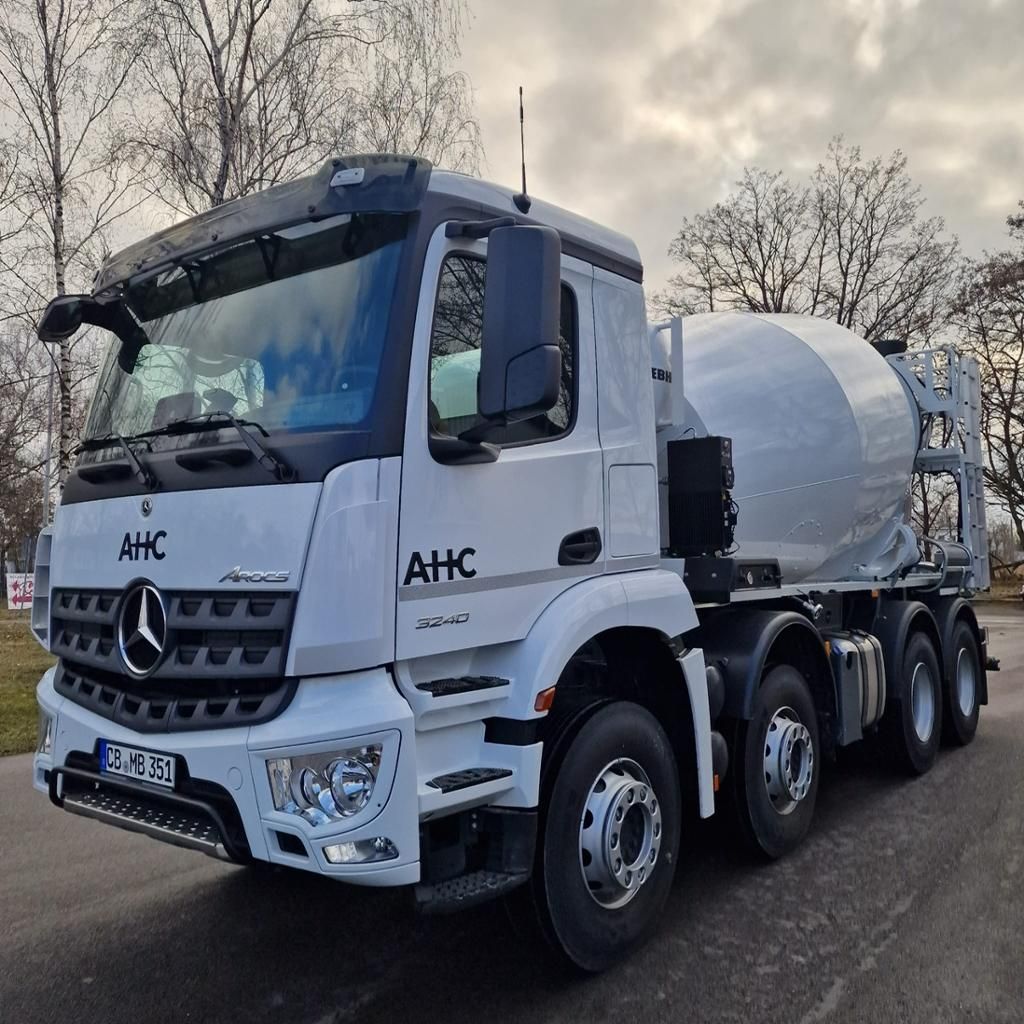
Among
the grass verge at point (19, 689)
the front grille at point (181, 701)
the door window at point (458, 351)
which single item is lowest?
the grass verge at point (19, 689)

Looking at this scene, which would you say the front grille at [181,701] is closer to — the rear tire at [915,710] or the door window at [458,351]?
the door window at [458,351]

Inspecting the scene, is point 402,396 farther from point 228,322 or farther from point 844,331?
point 844,331

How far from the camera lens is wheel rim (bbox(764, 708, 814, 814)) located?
482 cm

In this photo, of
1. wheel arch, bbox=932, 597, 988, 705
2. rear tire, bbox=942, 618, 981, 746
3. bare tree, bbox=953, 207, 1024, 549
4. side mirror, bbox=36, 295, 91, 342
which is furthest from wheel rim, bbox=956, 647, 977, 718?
bare tree, bbox=953, 207, 1024, 549

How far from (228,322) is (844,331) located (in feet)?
16.1

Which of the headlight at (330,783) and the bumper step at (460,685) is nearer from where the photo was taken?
the headlight at (330,783)

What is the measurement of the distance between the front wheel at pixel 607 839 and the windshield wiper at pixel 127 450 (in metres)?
1.80

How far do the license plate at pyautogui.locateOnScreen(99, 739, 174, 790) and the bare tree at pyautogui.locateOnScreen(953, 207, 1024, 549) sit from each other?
29.8m

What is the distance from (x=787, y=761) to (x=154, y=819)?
10.3ft

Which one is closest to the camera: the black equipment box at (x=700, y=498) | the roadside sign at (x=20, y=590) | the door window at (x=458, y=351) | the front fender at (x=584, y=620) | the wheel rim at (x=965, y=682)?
the door window at (x=458, y=351)

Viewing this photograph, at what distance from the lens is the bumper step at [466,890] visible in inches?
118

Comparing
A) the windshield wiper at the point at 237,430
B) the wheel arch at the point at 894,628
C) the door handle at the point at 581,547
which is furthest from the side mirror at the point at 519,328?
the wheel arch at the point at 894,628

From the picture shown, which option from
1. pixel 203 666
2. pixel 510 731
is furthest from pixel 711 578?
pixel 203 666

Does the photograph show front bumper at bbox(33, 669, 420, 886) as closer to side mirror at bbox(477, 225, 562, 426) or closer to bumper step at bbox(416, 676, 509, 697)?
bumper step at bbox(416, 676, 509, 697)
